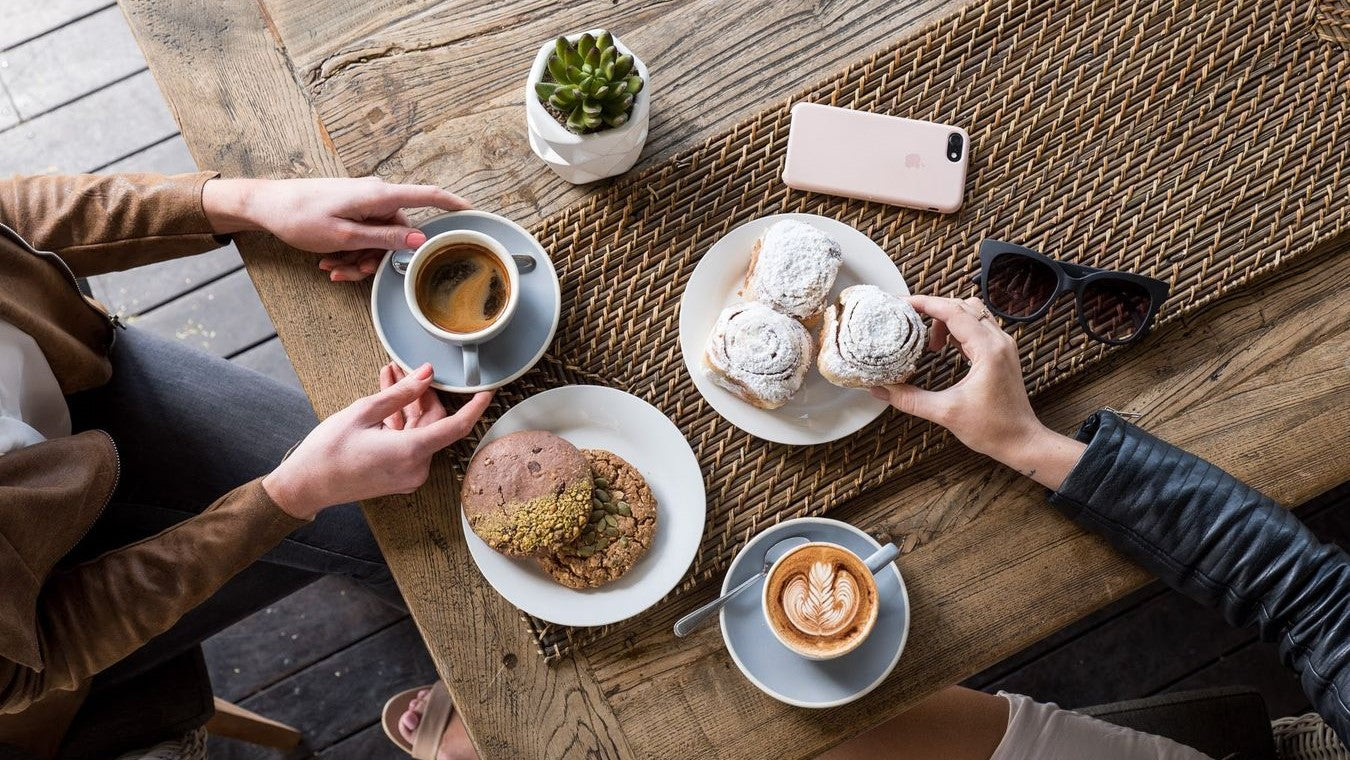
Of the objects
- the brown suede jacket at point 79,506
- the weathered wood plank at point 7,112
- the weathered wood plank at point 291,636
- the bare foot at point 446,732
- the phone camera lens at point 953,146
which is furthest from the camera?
the weathered wood plank at point 7,112

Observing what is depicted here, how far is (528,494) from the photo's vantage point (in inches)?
46.8

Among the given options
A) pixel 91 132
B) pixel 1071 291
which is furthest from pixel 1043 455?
pixel 91 132

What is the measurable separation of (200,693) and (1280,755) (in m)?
1.82

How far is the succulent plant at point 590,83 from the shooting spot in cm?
116

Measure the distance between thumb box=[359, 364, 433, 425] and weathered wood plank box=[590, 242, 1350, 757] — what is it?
0.43 metres

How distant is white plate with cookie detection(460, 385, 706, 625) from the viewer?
4.02ft

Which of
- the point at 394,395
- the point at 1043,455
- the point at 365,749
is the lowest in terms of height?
the point at 365,749

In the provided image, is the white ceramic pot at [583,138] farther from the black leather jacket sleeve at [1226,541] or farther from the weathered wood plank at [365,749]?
the weathered wood plank at [365,749]

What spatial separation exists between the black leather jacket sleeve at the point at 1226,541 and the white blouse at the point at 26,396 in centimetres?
135

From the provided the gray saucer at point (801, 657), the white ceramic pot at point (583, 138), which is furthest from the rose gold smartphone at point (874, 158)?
the gray saucer at point (801, 657)

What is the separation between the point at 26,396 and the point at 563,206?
0.76m

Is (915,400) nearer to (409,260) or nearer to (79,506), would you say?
(409,260)

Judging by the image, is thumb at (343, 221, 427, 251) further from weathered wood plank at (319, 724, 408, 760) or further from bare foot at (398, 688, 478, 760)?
weathered wood plank at (319, 724, 408, 760)

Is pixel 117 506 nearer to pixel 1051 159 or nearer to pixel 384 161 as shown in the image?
pixel 384 161
